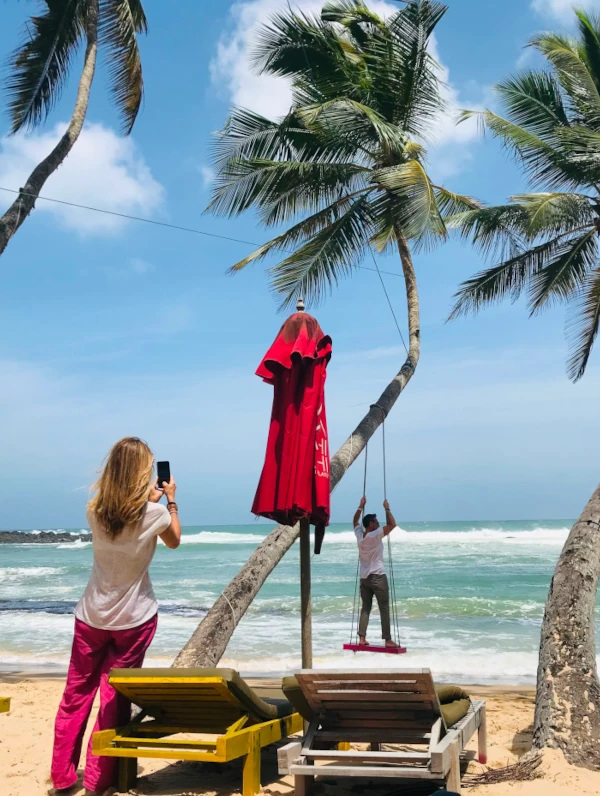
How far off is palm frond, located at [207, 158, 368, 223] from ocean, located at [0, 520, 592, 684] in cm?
629

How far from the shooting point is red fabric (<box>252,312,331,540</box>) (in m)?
4.72

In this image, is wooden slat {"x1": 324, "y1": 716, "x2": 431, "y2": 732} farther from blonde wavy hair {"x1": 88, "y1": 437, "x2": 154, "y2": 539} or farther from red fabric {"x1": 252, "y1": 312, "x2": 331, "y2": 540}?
blonde wavy hair {"x1": 88, "y1": 437, "x2": 154, "y2": 539}

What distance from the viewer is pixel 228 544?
168 ft

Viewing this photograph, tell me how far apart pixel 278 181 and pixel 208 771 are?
700cm

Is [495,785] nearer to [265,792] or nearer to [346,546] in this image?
[265,792]

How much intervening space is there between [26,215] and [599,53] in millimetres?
7434

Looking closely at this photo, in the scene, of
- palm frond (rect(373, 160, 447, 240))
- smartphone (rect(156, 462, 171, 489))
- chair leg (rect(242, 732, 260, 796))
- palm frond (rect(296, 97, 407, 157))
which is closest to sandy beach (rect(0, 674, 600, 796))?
chair leg (rect(242, 732, 260, 796))

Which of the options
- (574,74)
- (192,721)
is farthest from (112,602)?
(574,74)

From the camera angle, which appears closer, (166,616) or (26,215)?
(26,215)

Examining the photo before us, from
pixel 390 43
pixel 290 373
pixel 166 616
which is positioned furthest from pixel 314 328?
pixel 166 616

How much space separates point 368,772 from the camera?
3.83 metres

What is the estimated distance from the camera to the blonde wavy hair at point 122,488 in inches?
162

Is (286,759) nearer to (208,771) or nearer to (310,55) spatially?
(208,771)

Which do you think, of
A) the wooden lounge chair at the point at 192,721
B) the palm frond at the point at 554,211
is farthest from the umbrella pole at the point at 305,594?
the palm frond at the point at 554,211
